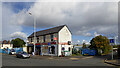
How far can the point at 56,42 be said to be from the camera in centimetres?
2689

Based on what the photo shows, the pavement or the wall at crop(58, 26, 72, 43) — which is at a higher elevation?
the wall at crop(58, 26, 72, 43)

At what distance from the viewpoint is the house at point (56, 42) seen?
1054 inches

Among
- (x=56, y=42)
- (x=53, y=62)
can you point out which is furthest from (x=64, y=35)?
(x=53, y=62)

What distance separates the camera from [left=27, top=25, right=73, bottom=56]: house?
26766 mm

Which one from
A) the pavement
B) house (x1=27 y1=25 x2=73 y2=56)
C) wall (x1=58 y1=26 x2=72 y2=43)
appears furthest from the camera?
wall (x1=58 y1=26 x2=72 y2=43)

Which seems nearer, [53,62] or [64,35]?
[53,62]

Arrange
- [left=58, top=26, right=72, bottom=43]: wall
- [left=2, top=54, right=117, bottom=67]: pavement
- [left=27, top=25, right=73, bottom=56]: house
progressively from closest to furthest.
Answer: [left=2, top=54, right=117, bottom=67]: pavement, [left=27, top=25, right=73, bottom=56]: house, [left=58, top=26, right=72, bottom=43]: wall

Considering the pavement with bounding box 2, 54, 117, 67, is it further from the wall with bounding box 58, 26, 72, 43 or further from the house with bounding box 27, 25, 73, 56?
the wall with bounding box 58, 26, 72, 43

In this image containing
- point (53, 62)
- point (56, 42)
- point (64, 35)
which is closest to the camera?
point (53, 62)

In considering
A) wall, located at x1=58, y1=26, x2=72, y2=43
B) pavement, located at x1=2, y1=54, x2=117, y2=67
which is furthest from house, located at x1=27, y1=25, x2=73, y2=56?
pavement, located at x1=2, y1=54, x2=117, y2=67

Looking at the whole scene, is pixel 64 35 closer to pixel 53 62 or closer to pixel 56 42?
pixel 56 42

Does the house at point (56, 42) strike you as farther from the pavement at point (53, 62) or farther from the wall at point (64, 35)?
the pavement at point (53, 62)

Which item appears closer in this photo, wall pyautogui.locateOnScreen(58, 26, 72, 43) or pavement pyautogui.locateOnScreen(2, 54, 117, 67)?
pavement pyautogui.locateOnScreen(2, 54, 117, 67)

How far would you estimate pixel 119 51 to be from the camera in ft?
78.9
